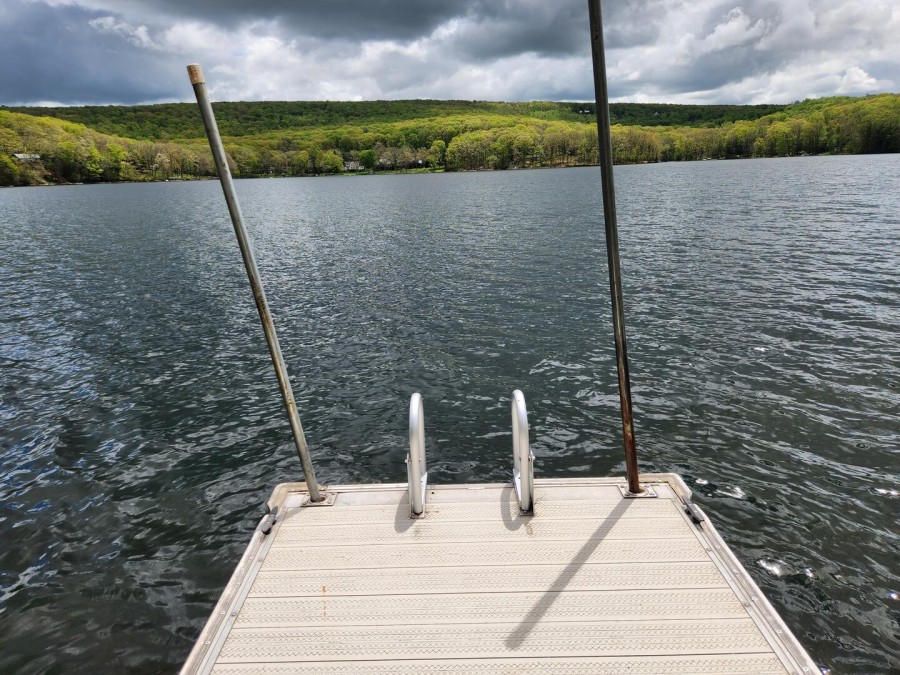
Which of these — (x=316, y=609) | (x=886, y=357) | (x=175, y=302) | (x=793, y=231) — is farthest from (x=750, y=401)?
(x=793, y=231)

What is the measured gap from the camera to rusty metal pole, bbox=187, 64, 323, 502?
17.5 ft

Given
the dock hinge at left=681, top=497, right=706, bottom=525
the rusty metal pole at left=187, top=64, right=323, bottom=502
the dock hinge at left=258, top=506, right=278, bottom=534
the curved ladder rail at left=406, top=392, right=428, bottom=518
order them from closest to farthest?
1. the rusty metal pole at left=187, top=64, right=323, bottom=502
2. the dock hinge at left=681, top=497, right=706, bottom=525
3. the dock hinge at left=258, top=506, right=278, bottom=534
4. the curved ladder rail at left=406, top=392, right=428, bottom=518

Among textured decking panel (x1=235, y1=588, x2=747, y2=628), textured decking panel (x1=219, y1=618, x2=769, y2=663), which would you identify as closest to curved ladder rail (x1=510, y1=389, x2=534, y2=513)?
textured decking panel (x1=235, y1=588, x2=747, y2=628)

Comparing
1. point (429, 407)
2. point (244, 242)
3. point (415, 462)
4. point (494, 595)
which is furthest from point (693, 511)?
point (429, 407)

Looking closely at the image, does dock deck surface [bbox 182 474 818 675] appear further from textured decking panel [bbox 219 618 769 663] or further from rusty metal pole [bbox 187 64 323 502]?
rusty metal pole [bbox 187 64 323 502]

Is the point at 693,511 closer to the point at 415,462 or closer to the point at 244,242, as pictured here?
the point at 415,462

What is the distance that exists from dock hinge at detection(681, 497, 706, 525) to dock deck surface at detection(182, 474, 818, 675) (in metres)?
0.07

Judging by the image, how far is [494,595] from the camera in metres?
5.32

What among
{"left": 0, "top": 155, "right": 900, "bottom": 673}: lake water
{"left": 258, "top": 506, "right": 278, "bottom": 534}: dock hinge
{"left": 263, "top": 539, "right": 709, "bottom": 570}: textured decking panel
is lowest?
{"left": 0, "top": 155, "right": 900, "bottom": 673}: lake water

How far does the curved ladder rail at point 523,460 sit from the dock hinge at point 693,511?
1877 millimetres

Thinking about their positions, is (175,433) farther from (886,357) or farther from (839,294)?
(839,294)

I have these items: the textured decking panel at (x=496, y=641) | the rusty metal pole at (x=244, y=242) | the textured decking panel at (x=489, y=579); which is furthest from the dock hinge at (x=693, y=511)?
the rusty metal pole at (x=244, y=242)

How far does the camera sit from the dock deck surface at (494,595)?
15.1ft

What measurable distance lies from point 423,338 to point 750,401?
975 cm
